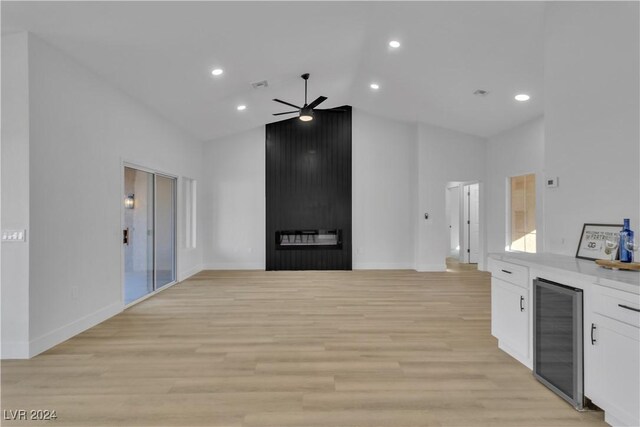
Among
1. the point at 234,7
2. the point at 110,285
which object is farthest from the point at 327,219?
the point at 234,7

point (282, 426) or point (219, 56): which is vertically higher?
point (219, 56)

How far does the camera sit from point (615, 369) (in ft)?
6.42

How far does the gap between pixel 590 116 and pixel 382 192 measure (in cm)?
514

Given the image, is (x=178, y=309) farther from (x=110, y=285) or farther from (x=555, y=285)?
(x=555, y=285)

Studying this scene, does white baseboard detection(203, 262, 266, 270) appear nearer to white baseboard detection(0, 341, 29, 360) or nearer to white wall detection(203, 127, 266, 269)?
white wall detection(203, 127, 266, 269)

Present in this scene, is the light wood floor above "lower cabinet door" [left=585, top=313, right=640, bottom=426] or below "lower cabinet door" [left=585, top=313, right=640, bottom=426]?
below

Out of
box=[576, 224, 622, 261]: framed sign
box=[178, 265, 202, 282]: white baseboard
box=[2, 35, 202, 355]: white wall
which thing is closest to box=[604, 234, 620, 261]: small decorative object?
box=[576, 224, 622, 261]: framed sign

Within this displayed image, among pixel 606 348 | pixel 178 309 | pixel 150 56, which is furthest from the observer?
pixel 178 309

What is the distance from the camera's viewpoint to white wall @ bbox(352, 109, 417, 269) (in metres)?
7.88

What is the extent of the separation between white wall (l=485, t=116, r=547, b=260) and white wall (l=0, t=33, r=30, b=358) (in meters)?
6.57

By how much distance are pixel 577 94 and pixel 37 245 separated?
4709mm

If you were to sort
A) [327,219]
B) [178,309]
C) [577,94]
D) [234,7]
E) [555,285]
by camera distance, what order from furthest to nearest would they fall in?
[327,219] → [178,309] → [234,7] → [577,94] → [555,285]

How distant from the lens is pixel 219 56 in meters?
4.22

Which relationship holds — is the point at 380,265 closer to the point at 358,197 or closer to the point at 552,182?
the point at 358,197
